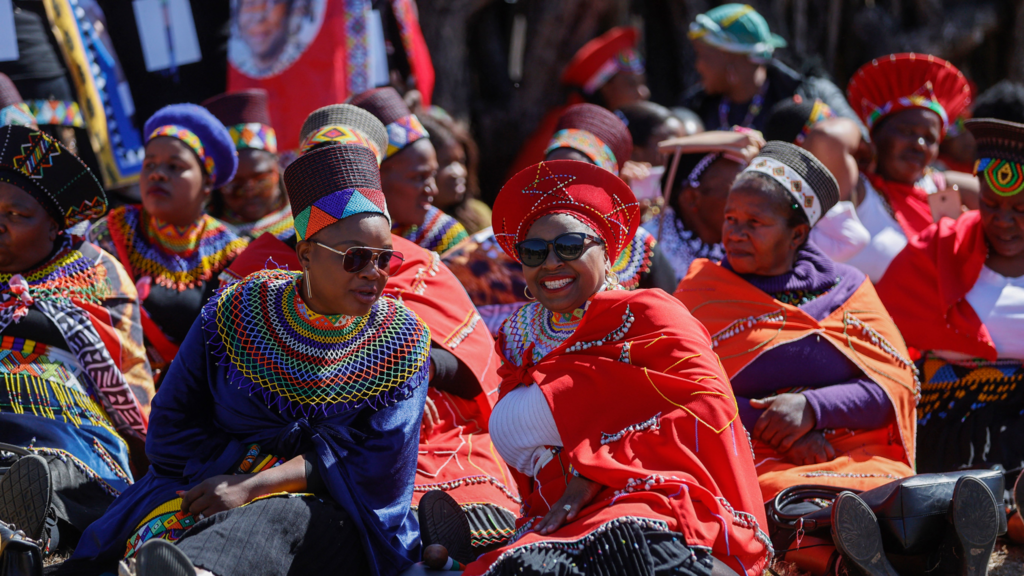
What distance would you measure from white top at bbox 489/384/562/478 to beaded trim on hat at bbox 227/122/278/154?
2953 millimetres

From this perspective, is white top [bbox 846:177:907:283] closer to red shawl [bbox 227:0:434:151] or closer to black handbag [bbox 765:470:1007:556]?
black handbag [bbox 765:470:1007:556]

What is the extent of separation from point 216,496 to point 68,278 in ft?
5.53

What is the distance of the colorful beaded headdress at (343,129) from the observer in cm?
408

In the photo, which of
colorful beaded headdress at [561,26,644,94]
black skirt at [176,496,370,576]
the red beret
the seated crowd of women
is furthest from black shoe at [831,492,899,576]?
the red beret

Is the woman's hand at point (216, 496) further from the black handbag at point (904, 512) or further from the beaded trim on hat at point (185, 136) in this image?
the beaded trim on hat at point (185, 136)

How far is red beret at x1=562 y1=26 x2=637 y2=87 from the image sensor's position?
8.66m

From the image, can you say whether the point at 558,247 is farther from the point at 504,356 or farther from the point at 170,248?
the point at 170,248

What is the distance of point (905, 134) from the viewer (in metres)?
5.80

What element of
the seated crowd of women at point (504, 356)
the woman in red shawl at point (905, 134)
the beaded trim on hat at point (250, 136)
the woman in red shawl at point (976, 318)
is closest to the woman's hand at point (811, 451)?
the seated crowd of women at point (504, 356)

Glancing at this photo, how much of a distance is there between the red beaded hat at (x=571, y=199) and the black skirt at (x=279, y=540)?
1.07 meters

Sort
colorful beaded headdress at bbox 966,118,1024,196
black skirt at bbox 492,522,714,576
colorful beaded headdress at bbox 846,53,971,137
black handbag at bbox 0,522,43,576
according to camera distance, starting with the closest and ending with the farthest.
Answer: black skirt at bbox 492,522,714,576 → black handbag at bbox 0,522,43,576 → colorful beaded headdress at bbox 966,118,1024,196 → colorful beaded headdress at bbox 846,53,971,137

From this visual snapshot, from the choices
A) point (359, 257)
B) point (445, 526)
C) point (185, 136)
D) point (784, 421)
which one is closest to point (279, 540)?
point (445, 526)

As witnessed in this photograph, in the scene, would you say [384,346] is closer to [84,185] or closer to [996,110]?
[84,185]

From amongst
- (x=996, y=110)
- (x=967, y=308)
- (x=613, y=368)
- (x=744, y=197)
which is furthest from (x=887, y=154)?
(x=613, y=368)
